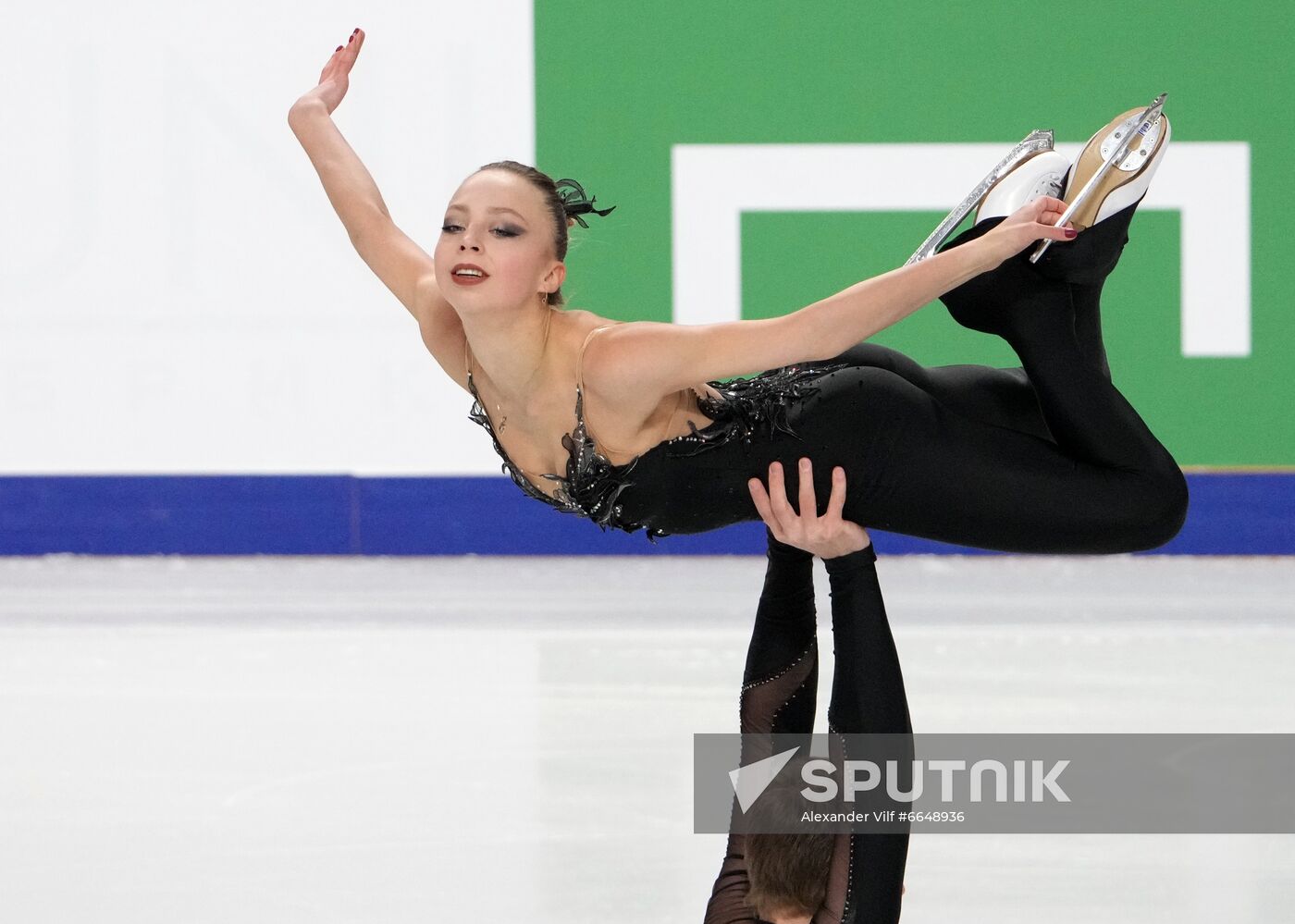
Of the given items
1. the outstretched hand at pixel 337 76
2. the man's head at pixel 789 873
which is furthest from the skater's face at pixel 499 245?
the man's head at pixel 789 873

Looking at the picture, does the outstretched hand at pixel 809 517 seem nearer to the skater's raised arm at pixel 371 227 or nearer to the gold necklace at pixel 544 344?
the gold necklace at pixel 544 344

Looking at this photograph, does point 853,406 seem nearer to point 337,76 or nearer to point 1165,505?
point 1165,505

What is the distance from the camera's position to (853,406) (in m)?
2.08

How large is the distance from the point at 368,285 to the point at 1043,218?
13.0 feet

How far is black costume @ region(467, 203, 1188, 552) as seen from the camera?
6.74ft

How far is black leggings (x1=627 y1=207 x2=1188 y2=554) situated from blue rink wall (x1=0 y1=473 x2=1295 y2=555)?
3576 mm

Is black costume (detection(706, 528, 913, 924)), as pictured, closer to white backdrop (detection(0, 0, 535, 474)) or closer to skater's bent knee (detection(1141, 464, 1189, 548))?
skater's bent knee (detection(1141, 464, 1189, 548))

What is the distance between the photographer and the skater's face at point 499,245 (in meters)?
1.91

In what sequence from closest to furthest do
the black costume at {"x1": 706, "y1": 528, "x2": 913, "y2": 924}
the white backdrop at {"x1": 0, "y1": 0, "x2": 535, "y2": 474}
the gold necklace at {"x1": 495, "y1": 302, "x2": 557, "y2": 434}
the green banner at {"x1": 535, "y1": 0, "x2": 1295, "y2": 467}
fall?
the black costume at {"x1": 706, "y1": 528, "x2": 913, "y2": 924} → the gold necklace at {"x1": 495, "y1": 302, "x2": 557, "y2": 434} → the green banner at {"x1": 535, "y1": 0, "x2": 1295, "y2": 467} → the white backdrop at {"x1": 0, "y1": 0, "x2": 535, "y2": 474}

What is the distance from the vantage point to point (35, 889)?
7.30 ft

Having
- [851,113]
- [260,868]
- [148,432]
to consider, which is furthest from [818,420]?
[148,432]

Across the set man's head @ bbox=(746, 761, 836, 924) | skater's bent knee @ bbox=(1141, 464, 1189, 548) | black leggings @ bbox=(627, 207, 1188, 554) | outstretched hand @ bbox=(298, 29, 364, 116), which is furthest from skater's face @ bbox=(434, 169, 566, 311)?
skater's bent knee @ bbox=(1141, 464, 1189, 548)

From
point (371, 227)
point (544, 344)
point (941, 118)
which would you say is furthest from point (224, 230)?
point (544, 344)

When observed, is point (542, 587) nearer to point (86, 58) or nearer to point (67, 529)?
point (67, 529)
